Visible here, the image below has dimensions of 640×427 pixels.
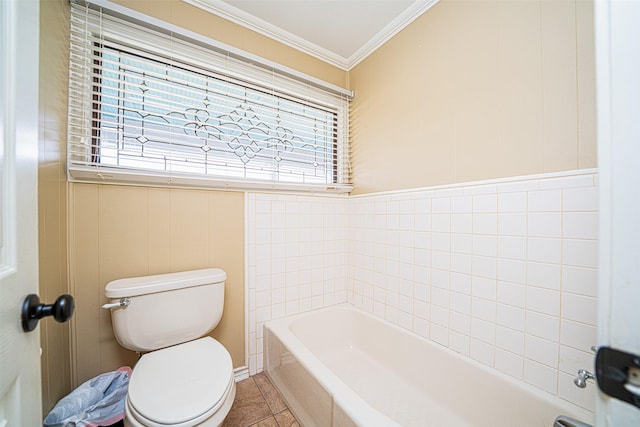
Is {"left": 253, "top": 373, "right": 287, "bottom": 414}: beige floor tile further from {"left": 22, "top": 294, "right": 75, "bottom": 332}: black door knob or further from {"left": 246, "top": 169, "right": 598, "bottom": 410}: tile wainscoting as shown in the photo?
Answer: {"left": 22, "top": 294, "right": 75, "bottom": 332}: black door knob

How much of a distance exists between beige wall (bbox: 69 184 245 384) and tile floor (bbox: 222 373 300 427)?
175mm

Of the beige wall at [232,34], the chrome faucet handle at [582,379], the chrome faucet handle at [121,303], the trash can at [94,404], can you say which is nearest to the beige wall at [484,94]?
the beige wall at [232,34]

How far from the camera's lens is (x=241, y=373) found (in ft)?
5.32

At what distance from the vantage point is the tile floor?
1293 mm

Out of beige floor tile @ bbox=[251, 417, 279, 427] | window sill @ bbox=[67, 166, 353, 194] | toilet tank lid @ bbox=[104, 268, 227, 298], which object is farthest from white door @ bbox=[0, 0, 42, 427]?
beige floor tile @ bbox=[251, 417, 279, 427]

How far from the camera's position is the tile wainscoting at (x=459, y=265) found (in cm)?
95

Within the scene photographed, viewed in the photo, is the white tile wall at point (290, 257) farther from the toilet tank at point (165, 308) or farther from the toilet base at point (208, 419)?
the toilet base at point (208, 419)

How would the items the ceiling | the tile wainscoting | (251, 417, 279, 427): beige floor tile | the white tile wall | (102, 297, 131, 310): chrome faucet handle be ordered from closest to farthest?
the tile wainscoting < (102, 297, 131, 310): chrome faucet handle < (251, 417, 279, 427): beige floor tile < the ceiling < the white tile wall

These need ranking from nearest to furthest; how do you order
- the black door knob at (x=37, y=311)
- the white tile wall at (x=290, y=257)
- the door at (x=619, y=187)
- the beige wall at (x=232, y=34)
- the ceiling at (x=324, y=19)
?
the door at (x=619, y=187)
the black door knob at (x=37, y=311)
the beige wall at (x=232, y=34)
the ceiling at (x=324, y=19)
the white tile wall at (x=290, y=257)

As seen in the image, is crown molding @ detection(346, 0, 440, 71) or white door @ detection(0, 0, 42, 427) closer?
white door @ detection(0, 0, 42, 427)

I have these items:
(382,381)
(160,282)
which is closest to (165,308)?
(160,282)

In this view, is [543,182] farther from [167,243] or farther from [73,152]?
[73,152]

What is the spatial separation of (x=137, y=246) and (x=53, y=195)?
0.43m

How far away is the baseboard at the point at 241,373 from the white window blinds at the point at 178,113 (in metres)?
1.24
